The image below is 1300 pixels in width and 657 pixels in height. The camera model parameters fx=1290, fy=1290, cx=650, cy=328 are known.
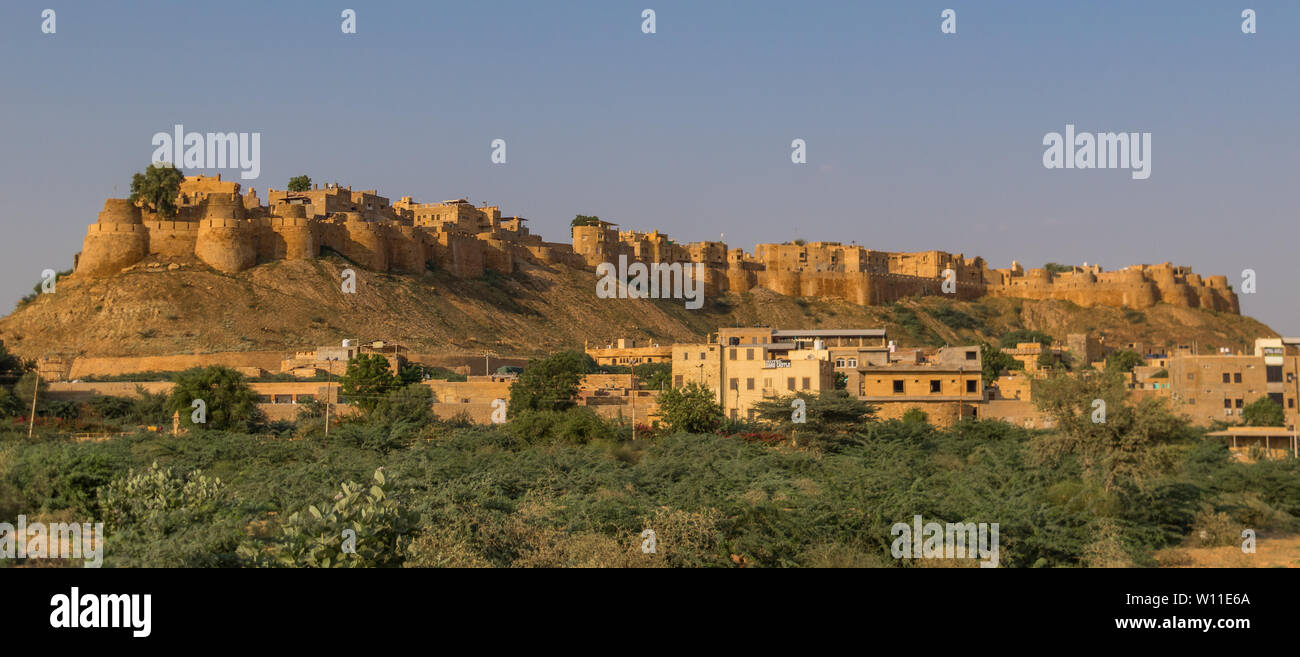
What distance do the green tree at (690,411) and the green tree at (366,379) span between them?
28.1 ft

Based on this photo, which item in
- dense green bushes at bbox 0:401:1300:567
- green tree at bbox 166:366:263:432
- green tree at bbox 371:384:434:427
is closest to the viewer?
dense green bushes at bbox 0:401:1300:567

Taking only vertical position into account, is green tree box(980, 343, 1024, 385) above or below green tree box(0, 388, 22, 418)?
above

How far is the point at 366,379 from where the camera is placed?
126 ft

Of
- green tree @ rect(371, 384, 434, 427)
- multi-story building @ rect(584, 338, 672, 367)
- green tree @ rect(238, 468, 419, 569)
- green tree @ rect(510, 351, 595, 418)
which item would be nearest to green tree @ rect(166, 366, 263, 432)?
green tree @ rect(371, 384, 434, 427)

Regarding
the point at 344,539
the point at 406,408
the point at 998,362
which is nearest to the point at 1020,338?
the point at 998,362

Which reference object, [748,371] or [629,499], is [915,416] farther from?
[629,499]

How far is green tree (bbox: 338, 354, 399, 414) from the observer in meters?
37.8

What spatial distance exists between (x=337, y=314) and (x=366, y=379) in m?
14.7

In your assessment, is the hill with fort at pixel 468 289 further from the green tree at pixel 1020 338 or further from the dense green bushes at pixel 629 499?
the dense green bushes at pixel 629 499

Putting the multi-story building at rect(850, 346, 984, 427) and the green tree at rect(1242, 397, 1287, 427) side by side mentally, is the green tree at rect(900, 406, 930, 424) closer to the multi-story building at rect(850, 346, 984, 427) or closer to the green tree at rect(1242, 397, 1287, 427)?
the multi-story building at rect(850, 346, 984, 427)

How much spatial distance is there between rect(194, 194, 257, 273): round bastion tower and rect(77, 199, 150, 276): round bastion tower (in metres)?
2.33

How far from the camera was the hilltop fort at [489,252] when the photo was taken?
53531mm

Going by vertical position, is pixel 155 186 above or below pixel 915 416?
above
